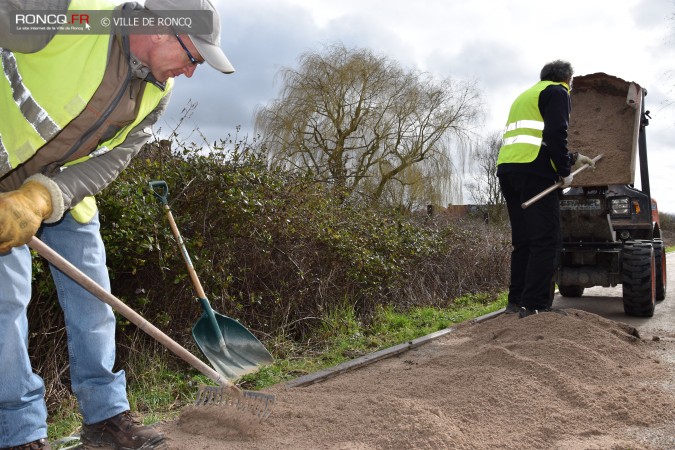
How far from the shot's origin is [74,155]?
2.88 metres

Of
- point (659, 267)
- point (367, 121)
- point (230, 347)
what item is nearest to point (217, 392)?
point (230, 347)

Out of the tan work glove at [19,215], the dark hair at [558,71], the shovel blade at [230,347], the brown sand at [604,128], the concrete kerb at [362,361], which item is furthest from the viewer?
the brown sand at [604,128]

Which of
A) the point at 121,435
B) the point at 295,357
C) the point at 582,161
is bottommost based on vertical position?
the point at 295,357

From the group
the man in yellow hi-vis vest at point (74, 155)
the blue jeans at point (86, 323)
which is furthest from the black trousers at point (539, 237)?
the blue jeans at point (86, 323)

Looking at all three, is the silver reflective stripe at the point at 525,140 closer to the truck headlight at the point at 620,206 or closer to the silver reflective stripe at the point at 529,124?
the silver reflective stripe at the point at 529,124

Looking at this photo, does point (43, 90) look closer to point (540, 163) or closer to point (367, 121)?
point (540, 163)

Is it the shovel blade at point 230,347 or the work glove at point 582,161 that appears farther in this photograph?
the work glove at point 582,161

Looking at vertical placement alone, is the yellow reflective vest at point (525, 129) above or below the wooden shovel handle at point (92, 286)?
above

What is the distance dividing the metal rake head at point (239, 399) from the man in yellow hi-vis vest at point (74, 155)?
1.13 feet

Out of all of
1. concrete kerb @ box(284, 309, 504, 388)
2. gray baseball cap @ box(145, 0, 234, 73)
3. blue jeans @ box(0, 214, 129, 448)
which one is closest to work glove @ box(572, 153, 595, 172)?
concrete kerb @ box(284, 309, 504, 388)

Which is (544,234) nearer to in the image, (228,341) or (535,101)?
(535,101)

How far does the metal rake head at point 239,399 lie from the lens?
3.21 meters

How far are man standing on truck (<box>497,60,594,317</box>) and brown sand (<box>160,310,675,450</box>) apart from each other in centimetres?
100

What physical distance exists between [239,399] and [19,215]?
4.82ft
